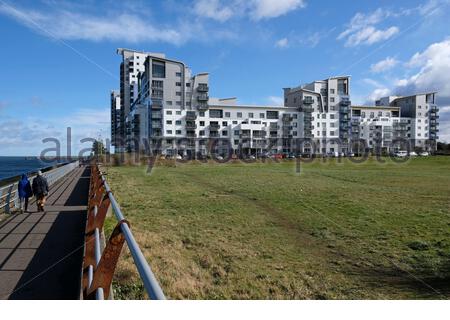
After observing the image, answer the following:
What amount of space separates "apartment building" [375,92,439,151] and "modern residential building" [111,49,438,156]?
0.32m

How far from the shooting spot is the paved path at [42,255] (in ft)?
17.5

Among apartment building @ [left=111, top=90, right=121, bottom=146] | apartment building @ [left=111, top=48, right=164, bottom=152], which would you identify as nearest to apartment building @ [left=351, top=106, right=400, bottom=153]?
apartment building @ [left=111, top=48, right=164, bottom=152]

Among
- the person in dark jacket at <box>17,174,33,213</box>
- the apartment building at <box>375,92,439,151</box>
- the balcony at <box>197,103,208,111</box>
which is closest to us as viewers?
the person in dark jacket at <box>17,174,33,213</box>

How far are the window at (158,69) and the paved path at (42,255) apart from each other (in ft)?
256

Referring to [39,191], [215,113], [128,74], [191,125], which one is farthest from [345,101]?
[39,191]

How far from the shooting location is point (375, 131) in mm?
111250

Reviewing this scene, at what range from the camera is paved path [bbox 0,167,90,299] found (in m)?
5.33

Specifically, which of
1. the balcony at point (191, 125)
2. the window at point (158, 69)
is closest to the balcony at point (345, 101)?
the balcony at point (191, 125)

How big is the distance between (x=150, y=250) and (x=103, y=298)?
14.3ft

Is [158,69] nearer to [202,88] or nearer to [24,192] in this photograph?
[202,88]

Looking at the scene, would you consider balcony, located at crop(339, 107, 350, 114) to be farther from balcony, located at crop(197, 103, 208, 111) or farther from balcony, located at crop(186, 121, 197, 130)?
balcony, located at crop(186, 121, 197, 130)

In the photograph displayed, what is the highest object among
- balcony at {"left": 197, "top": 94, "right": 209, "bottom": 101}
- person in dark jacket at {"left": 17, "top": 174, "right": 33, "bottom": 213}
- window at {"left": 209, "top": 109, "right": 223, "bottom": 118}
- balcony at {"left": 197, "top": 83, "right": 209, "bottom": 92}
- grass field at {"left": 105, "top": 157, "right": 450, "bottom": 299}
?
balcony at {"left": 197, "top": 83, "right": 209, "bottom": 92}

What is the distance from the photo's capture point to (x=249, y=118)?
95.8m
